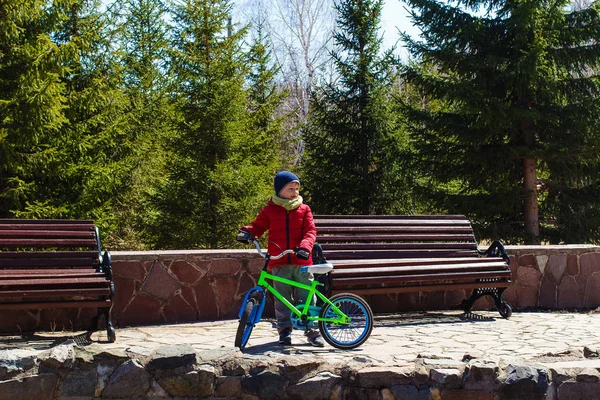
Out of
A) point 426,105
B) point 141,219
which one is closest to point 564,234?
point 141,219

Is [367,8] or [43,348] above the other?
[367,8]

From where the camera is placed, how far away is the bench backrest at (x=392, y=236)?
6.58 meters

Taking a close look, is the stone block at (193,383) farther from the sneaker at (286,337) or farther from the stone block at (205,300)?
the stone block at (205,300)

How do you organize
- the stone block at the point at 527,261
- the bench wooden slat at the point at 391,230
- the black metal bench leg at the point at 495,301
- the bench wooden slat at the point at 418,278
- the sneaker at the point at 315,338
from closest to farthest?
1. the sneaker at the point at 315,338
2. the bench wooden slat at the point at 418,278
3. the bench wooden slat at the point at 391,230
4. the black metal bench leg at the point at 495,301
5. the stone block at the point at 527,261

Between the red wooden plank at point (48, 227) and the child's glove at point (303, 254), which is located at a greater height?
the red wooden plank at point (48, 227)

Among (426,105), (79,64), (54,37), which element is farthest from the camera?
(426,105)

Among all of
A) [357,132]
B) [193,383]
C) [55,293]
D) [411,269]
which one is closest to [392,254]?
[411,269]

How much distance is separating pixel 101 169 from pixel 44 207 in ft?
4.12

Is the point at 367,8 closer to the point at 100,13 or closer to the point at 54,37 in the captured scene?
the point at 100,13

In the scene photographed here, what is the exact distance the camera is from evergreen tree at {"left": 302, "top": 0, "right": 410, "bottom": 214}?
13117 mm

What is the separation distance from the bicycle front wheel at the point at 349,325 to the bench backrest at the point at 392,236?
132 cm

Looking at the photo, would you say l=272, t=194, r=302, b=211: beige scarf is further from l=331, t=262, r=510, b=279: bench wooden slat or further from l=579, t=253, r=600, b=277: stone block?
l=579, t=253, r=600, b=277: stone block

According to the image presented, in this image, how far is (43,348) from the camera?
16.6 feet

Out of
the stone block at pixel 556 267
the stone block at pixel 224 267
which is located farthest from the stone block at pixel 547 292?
the stone block at pixel 224 267
